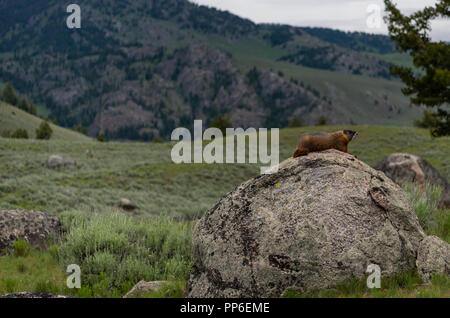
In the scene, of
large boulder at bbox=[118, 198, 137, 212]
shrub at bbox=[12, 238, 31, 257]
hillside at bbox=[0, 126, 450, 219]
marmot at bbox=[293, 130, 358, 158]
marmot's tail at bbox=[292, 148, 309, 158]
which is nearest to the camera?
marmot's tail at bbox=[292, 148, 309, 158]

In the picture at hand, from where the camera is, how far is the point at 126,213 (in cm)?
2636

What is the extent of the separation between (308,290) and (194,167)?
41846mm

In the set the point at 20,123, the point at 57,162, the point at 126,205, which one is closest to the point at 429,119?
the point at 126,205

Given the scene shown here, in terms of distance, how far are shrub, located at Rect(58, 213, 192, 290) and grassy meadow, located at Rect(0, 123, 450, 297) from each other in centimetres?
2

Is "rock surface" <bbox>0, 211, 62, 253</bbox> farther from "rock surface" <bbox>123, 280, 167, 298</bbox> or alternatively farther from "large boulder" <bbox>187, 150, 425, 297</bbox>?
"large boulder" <bbox>187, 150, 425, 297</bbox>

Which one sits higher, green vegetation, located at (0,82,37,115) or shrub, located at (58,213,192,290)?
green vegetation, located at (0,82,37,115)

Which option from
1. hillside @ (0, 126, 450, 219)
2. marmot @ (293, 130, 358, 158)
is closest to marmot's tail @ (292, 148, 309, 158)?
marmot @ (293, 130, 358, 158)

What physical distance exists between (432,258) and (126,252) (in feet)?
19.6

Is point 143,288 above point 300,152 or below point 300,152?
below

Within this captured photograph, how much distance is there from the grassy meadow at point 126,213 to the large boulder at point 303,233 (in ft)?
1.20

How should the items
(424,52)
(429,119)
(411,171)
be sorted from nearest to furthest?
(411,171), (424,52), (429,119)

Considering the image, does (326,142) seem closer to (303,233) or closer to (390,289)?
(303,233)

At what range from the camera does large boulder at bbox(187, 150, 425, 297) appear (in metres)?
5.88

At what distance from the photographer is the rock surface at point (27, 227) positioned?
408 inches
